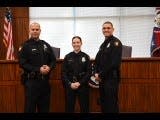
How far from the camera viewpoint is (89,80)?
17.9ft

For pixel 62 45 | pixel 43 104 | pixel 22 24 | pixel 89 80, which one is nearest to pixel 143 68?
pixel 89 80

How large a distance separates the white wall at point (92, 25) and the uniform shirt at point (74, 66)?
3.36 m

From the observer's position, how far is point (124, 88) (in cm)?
573

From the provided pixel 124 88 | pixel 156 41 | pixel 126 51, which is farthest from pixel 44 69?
pixel 156 41

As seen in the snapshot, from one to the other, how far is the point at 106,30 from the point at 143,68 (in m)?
1.16

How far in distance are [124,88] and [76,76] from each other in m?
1.01

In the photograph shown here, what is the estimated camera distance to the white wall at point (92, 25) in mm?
8602

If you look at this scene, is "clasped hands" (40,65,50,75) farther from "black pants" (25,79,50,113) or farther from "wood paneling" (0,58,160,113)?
"wood paneling" (0,58,160,113)

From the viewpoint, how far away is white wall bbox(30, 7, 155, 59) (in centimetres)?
860

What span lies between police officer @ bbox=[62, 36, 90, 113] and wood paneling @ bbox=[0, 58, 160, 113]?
44 centimetres

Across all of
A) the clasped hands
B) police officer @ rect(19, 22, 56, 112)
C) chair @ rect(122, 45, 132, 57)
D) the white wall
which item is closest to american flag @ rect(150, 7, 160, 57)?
the white wall

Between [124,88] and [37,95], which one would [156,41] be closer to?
[124,88]
